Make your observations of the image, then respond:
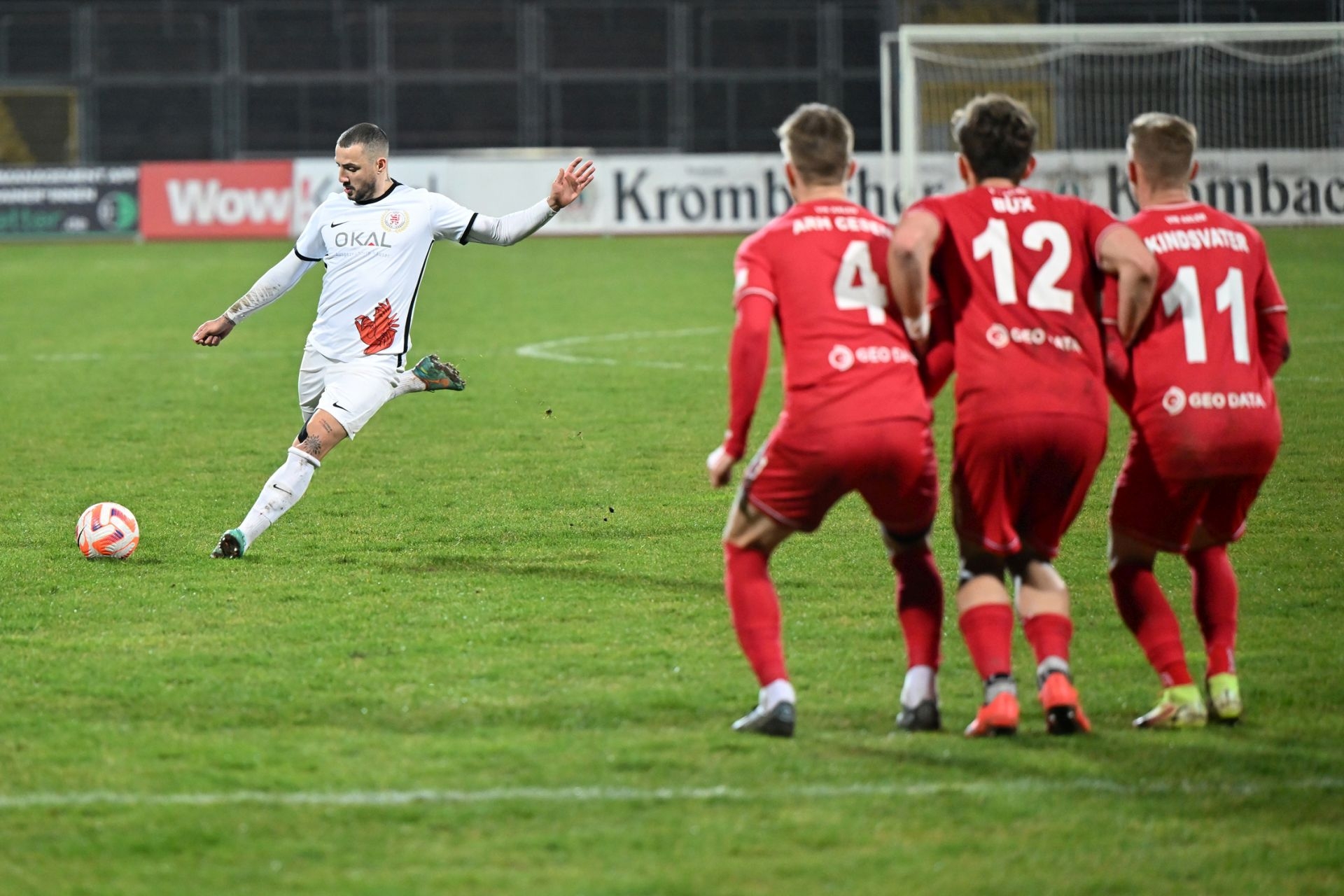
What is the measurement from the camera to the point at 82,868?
393cm

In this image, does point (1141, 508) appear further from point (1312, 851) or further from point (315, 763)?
point (315, 763)

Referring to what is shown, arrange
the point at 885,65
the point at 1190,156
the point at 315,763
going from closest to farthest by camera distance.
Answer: the point at 315,763 < the point at 1190,156 < the point at 885,65

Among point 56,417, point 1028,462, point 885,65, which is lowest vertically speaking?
point 56,417

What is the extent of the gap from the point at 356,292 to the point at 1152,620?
13.7 ft

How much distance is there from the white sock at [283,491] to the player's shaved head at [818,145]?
3.54 meters

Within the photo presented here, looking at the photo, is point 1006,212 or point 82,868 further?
point 1006,212

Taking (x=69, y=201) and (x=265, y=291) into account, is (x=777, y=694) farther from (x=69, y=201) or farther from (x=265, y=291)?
(x=69, y=201)

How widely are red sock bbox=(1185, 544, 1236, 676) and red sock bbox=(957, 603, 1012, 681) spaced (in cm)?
69

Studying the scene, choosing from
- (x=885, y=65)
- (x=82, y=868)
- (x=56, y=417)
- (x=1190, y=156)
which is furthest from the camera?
(x=885, y=65)

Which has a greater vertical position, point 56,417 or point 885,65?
point 885,65

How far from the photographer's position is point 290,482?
767 centimetres

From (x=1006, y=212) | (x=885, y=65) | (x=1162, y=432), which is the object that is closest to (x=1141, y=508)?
(x=1162, y=432)

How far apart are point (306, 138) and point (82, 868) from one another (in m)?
34.3

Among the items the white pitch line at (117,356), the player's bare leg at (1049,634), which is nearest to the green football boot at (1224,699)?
the player's bare leg at (1049,634)
